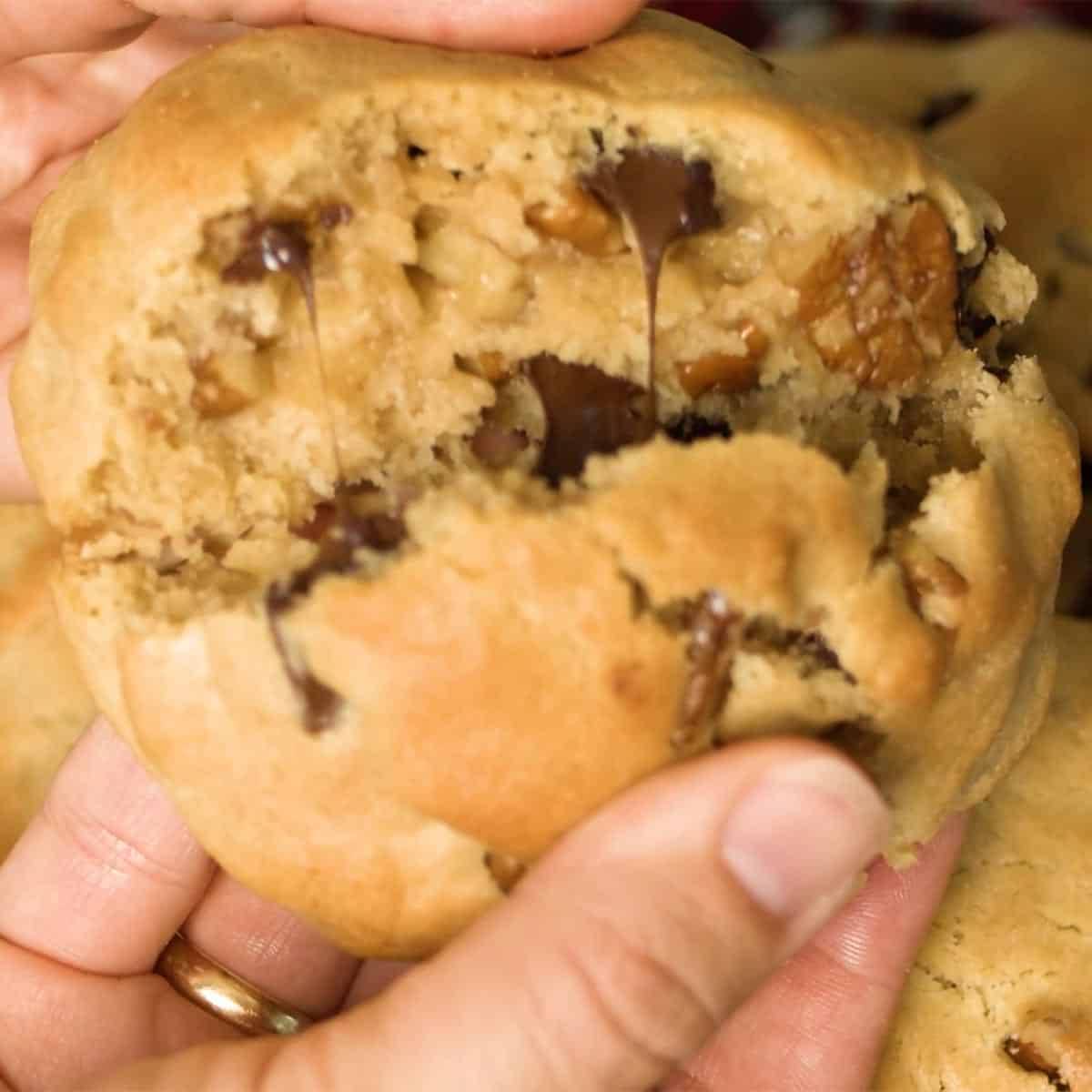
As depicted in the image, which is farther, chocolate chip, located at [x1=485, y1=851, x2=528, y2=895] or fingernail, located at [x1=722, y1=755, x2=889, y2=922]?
chocolate chip, located at [x1=485, y1=851, x2=528, y2=895]

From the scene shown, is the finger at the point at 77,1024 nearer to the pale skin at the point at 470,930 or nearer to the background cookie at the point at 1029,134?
the pale skin at the point at 470,930

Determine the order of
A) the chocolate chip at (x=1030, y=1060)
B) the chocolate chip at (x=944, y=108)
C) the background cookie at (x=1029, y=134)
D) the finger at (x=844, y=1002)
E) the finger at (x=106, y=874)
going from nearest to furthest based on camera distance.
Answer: the chocolate chip at (x=1030, y=1060)
the finger at (x=844, y=1002)
the finger at (x=106, y=874)
the background cookie at (x=1029, y=134)
the chocolate chip at (x=944, y=108)

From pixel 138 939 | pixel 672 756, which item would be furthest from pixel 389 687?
pixel 138 939

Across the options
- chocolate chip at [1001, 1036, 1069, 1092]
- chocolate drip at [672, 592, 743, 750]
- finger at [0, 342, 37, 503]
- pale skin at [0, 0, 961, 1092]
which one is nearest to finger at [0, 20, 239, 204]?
pale skin at [0, 0, 961, 1092]

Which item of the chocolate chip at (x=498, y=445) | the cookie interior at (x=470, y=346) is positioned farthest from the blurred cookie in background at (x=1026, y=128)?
the chocolate chip at (x=498, y=445)

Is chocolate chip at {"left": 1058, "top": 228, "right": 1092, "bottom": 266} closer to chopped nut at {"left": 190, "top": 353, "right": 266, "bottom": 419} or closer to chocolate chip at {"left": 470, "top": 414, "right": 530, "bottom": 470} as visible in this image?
chocolate chip at {"left": 470, "top": 414, "right": 530, "bottom": 470}

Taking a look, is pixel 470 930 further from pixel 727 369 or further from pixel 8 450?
pixel 8 450
